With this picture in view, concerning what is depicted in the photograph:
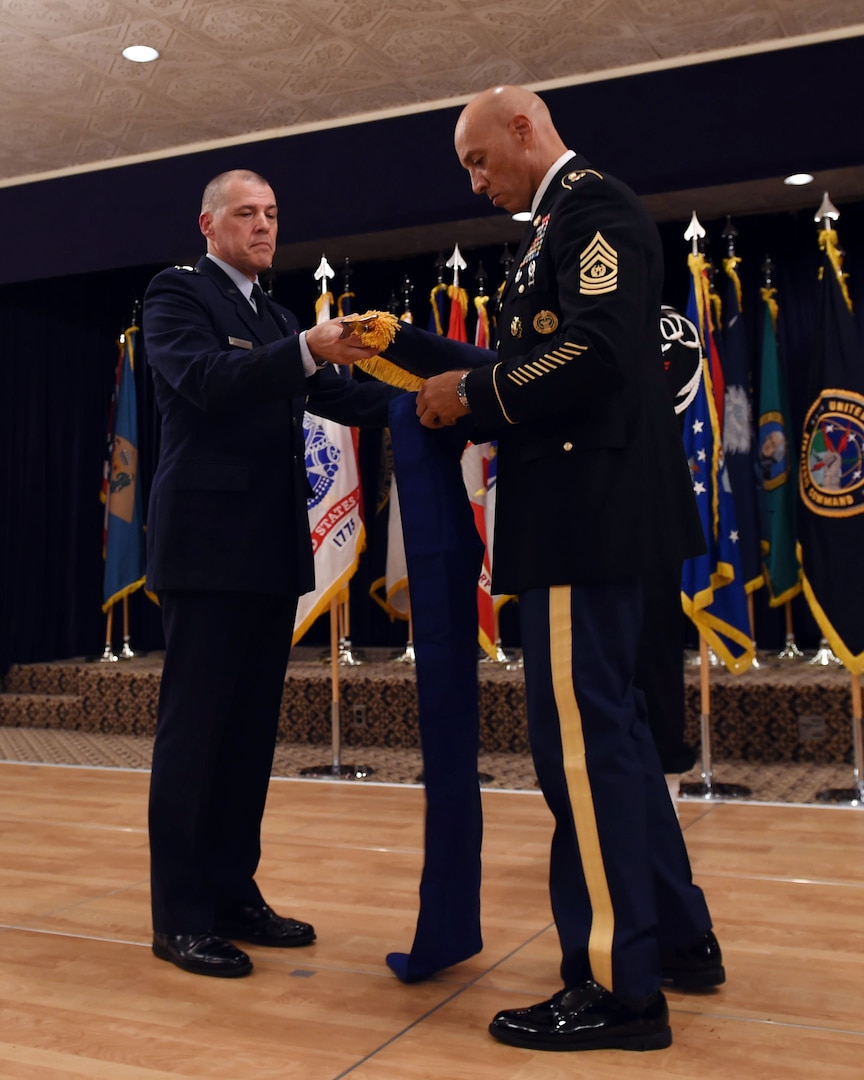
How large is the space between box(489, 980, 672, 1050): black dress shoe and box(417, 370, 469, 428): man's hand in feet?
2.96

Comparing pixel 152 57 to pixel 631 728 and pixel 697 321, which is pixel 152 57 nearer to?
pixel 697 321

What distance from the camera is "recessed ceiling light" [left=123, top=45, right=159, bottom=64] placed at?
4414mm

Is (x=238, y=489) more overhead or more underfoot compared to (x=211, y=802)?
more overhead

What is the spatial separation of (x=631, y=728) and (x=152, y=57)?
3.80m

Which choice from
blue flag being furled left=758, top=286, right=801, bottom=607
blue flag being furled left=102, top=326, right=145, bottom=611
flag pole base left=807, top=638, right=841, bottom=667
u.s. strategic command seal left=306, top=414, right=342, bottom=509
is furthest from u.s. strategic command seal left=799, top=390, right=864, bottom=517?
blue flag being furled left=102, top=326, right=145, bottom=611

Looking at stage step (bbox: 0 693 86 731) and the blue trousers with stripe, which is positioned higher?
the blue trousers with stripe

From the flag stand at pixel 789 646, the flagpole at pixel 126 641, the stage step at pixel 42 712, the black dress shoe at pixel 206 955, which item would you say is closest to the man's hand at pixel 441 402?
the black dress shoe at pixel 206 955

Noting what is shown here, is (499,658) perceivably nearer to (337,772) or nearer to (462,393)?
(337,772)

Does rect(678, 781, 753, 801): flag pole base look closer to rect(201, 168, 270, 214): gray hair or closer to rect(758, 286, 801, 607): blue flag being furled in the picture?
rect(758, 286, 801, 607): blue flag being furled

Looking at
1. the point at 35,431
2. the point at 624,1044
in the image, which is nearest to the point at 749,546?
the point at 624,1044

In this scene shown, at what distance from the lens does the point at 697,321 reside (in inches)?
165

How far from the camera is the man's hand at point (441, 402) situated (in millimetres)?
1834

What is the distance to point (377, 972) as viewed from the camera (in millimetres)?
2033

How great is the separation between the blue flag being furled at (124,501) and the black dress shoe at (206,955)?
482cm
